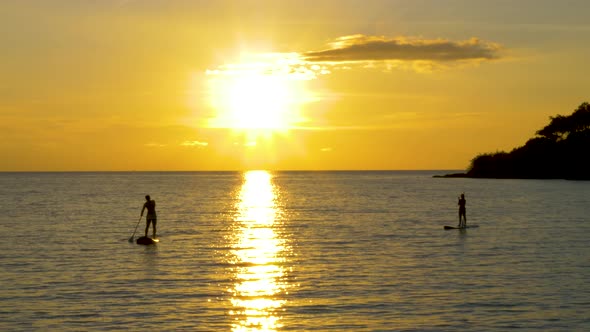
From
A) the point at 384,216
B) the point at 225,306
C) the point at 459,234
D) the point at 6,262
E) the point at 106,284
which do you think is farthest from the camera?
the point at 384,216

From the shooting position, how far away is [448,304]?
894 inches

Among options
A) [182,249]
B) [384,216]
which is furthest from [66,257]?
[384,216]

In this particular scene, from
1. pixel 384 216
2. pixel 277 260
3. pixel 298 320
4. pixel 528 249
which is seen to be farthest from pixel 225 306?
pixel 384 216

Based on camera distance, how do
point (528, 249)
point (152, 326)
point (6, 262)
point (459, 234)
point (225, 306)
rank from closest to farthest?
1. point (152, 326)
2. point (225, 306)
3. point (6, 262)
4. point (528, 249)
5. point (459, 234)

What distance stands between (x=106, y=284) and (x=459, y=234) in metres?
26.3

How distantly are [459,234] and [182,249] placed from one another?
18.3 meters

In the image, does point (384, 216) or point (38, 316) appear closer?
point (38, 316)

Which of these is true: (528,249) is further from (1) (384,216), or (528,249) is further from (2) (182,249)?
(1) (384,216)

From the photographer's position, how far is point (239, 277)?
93.0 ft

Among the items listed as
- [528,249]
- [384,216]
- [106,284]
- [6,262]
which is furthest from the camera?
[384,216]

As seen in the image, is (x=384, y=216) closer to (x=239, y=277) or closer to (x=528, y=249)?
(x=528, y=249)

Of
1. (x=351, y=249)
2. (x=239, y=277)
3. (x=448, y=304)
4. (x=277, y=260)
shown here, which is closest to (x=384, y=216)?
(x=351, y=249)

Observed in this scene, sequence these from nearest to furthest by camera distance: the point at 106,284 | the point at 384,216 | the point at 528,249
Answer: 1. the point at 106,284
2. the point at 528,249
3. the point at 384,216

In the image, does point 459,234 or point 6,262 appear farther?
point 459,234
